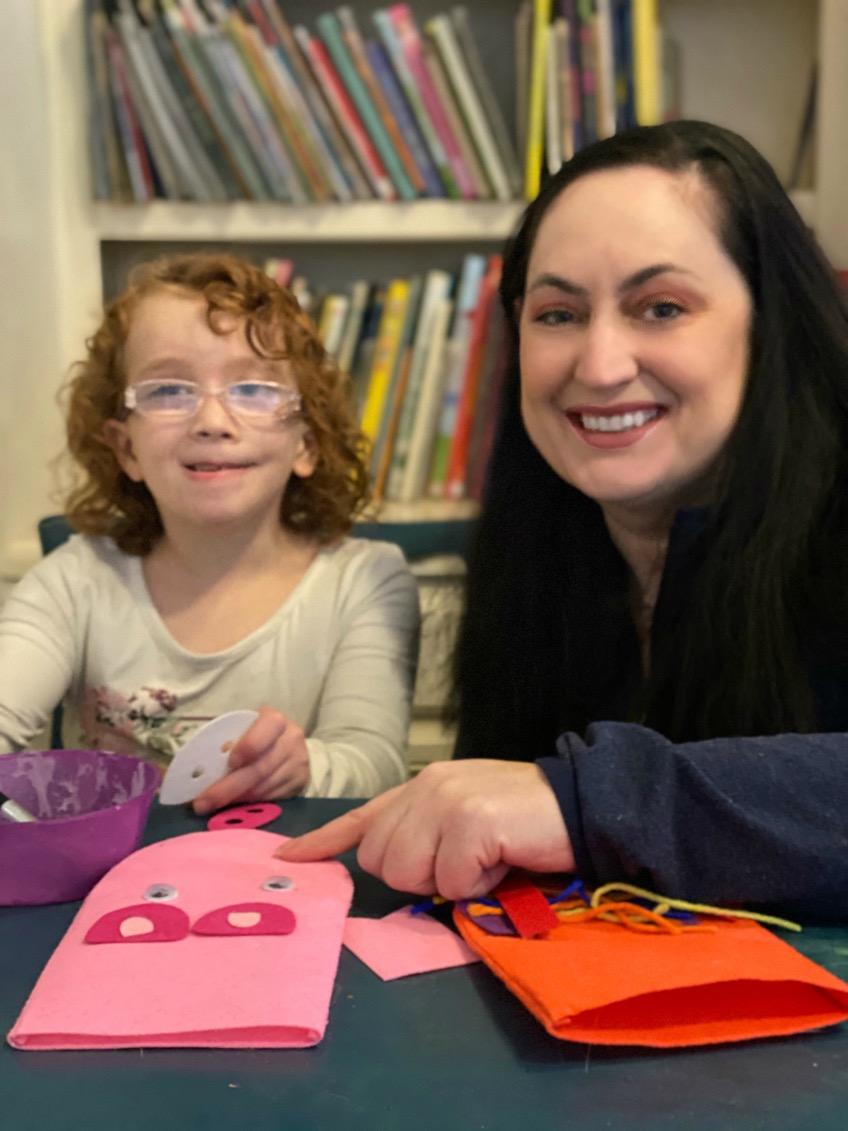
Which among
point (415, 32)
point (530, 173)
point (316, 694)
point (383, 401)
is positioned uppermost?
point (415, 32)

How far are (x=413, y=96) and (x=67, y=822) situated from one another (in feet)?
5.52

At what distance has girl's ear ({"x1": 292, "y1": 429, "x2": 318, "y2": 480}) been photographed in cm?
151

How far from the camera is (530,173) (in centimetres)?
213

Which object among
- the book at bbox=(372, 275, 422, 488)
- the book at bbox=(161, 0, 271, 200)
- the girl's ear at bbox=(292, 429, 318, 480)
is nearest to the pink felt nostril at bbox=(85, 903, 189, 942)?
the girl's ear at bbox=(292, 429, 318, 480)

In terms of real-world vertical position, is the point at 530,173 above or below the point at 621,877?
above

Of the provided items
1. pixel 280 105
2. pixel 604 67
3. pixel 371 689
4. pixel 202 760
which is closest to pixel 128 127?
pixel 280 105

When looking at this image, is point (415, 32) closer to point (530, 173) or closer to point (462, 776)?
point (530, 173)

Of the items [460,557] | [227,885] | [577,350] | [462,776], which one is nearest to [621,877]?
[462,776]

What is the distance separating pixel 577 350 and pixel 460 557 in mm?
406

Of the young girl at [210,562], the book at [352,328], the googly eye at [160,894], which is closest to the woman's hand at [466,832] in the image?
the googly eye at [160,894]

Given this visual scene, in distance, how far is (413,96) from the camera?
6.95 feet

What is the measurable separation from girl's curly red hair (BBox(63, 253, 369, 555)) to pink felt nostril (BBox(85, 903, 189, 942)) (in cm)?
87

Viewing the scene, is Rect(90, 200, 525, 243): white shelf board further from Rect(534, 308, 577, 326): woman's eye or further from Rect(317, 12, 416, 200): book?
Rect(534, 308, 577, 326): woman's eye

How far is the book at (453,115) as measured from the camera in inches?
83.9
